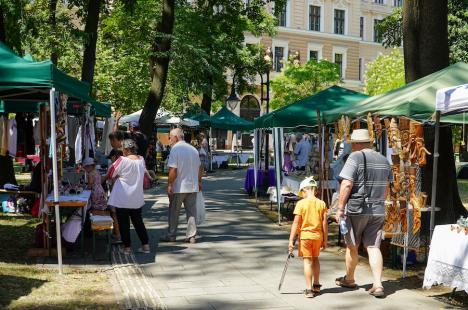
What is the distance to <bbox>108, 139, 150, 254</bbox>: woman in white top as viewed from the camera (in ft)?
29.2

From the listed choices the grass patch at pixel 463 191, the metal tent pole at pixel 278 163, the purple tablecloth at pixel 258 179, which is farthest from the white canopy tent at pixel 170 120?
the metal tent pole at pixel 278 163

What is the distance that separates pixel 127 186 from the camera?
8.93m

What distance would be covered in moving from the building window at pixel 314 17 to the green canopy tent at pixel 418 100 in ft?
171

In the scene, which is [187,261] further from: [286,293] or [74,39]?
[74,39]

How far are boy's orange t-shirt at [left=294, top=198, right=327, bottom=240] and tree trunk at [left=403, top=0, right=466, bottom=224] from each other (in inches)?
159

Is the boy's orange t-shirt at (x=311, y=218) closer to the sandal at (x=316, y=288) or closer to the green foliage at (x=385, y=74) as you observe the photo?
the sandal at (x=316, y=288)

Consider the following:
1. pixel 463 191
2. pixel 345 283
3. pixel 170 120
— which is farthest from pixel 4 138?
pixel 463 191

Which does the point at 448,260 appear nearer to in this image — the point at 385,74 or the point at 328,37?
the point at 385,74

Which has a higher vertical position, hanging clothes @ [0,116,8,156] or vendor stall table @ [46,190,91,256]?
hanging clothes @ [0,116,8,156]

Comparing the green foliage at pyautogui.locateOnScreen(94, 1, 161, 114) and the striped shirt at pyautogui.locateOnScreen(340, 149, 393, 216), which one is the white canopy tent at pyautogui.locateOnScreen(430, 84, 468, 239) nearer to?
the striped shirt at pyautogui.locateOnScreen(340, 149, 393, 216)

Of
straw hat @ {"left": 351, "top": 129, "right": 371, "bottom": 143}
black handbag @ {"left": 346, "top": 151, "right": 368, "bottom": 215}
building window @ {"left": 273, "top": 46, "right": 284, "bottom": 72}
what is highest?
building window @ {"left": 273, "top": 46, "right": 284, "bottom": 72}

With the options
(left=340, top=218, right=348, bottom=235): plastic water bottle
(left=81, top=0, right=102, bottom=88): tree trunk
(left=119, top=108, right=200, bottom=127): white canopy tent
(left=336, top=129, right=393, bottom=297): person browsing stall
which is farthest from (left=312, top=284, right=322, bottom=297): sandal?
(left=119, top=108, right=200, bottom=127): white canopy tent

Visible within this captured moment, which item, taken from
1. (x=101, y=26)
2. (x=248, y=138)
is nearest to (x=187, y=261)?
(x=101, y=26)

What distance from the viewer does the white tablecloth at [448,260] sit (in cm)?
655
